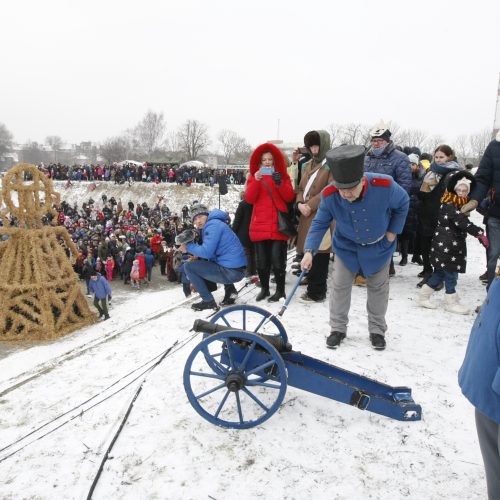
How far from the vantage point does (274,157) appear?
5137 millimetres

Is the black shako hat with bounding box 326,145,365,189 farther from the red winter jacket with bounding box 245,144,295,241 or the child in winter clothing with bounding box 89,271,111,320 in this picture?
the child in winter clothing with bounding box 89,271,111,320

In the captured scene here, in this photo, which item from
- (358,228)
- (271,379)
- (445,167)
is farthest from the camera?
(445,167)

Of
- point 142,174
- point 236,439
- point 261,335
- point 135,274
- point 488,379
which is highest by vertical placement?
point 142,174

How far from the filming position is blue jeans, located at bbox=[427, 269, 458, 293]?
16.1 feet

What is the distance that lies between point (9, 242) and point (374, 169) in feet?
28.4

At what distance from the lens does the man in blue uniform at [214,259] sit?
16.4ft

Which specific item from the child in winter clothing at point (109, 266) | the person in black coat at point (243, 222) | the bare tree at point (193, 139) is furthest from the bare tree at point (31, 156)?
the person in black coat at point (243, 222)

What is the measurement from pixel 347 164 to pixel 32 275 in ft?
28.5

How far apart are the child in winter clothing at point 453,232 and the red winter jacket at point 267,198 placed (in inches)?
73.9

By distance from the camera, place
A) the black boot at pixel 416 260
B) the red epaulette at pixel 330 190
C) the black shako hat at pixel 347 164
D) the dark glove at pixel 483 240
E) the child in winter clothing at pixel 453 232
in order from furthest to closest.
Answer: the black boot at pixel 416 260
the dark glove at pixel 483 240
the child in winter clothing at pixel 453 232
the red epaulette at pixel 330 190
the black shako hat at pixel 347 164

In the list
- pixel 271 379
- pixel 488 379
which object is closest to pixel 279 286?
pixel 271 379

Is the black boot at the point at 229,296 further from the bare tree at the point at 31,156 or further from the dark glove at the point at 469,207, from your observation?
the bare tree at the point at 31,156

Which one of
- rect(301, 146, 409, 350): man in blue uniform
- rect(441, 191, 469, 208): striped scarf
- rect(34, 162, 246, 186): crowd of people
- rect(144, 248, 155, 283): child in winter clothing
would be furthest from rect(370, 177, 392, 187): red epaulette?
rect(34, 162, 246, 186): crowd of people

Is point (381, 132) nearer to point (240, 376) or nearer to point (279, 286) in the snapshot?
point (279, 286)
